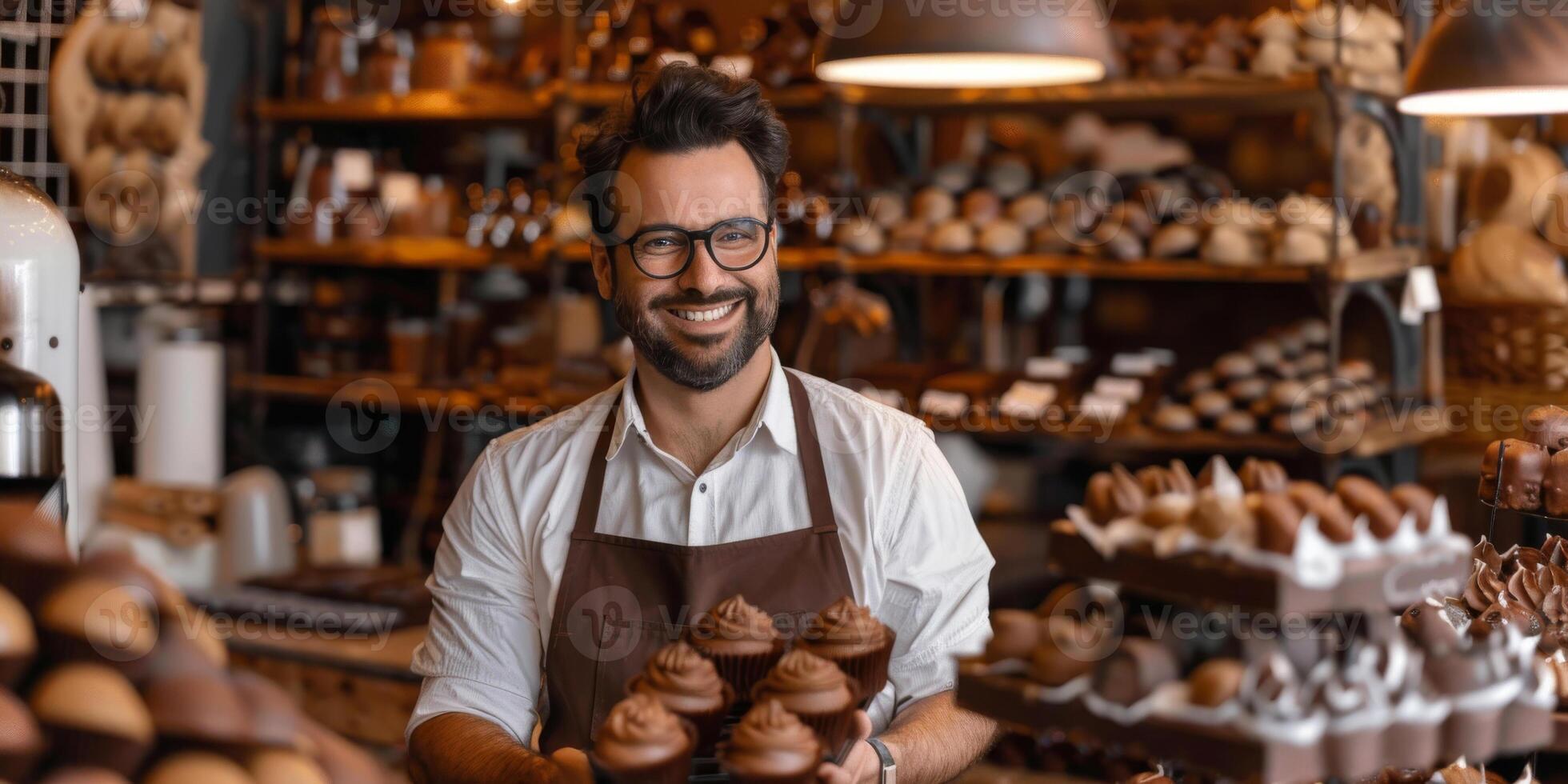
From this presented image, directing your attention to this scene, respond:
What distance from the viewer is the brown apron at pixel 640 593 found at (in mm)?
1857

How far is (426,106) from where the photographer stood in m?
4.49

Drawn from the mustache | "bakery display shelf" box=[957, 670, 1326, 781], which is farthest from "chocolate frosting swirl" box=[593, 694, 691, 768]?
the mustache

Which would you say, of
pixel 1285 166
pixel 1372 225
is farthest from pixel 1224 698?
pixel 1285 166

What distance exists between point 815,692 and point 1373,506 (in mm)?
527

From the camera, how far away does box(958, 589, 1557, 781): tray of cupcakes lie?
42.1 inches

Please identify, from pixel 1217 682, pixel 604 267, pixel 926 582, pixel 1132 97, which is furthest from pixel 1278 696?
pixel 1132 97

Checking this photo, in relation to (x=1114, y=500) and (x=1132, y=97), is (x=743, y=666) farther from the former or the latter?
(x=1132, y=97)

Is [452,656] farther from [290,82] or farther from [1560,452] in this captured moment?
[290,82]

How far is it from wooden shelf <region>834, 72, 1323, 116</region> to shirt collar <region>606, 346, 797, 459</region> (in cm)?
197

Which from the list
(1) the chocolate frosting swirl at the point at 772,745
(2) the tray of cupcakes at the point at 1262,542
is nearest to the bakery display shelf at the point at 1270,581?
(2) the tray of cupcakes at the point at 1262,542

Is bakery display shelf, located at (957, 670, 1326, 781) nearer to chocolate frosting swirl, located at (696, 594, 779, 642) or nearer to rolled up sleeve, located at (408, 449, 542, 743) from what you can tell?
chocolate frosting swirl, located at (696, 594, 779, 642)

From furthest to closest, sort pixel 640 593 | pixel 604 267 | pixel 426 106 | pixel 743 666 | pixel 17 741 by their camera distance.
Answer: pixel 426 106 < pixel 604 267 < pixel 640 593 < pixel 743 666 < pixel 17 741

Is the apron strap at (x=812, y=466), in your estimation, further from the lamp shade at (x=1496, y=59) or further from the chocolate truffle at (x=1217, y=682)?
the lamp shade at (x=1496, y=59)

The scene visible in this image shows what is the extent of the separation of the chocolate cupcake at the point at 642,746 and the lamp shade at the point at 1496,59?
1825 mm
